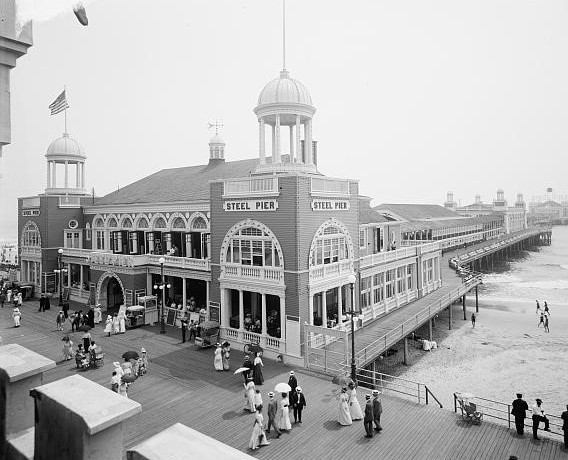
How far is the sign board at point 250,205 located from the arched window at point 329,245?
292 centimetres

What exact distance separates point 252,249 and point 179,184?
15319mm

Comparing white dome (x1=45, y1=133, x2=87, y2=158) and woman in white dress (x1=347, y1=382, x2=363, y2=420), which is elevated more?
white dome (x1=45, y1=133, x2=87, y2=158)

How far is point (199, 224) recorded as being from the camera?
101ft

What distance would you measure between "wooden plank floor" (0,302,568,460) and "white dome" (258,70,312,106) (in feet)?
47.7

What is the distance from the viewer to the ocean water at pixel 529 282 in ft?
166

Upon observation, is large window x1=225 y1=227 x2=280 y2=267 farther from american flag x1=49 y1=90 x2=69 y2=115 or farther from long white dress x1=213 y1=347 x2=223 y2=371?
american flag x1=49 y1=90 x2=69 y2=115

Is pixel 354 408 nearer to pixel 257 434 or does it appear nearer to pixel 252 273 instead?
pixel 257 434

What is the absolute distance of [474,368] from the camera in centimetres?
2592

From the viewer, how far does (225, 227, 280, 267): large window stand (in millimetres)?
22438

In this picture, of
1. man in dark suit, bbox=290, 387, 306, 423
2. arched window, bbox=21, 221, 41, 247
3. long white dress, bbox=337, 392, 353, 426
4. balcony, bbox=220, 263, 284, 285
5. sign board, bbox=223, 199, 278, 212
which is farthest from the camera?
arched window, bbox=21, 221, 41, 247

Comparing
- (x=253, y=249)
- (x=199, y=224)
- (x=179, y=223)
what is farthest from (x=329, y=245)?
(x=179, y=223)

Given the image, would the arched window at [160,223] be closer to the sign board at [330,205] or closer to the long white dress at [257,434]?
the sign board at [330,205]

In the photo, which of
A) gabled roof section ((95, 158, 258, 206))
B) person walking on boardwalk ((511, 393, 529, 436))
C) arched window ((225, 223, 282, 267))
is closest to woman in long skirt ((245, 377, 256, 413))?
arched window ((225, 223, 282, 267))

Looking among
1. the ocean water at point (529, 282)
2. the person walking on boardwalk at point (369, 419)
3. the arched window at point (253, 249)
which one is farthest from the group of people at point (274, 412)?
the ocean water at point (529, 282)
